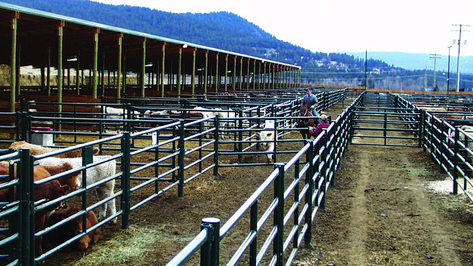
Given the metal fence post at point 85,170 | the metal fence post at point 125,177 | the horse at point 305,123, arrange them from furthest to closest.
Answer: the horse at point 305,123, the metal fence post at point 125,177, the metal fence post at point 85,170

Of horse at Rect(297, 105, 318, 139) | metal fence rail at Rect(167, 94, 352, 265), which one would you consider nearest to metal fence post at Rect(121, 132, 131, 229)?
metal fence rail at Rect(167, 94, 352, 265)

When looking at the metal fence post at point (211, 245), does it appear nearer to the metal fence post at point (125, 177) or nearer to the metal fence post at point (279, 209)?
the metal fence post at point (279, 209)

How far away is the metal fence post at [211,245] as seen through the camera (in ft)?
8.54

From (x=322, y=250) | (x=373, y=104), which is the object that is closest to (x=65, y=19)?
(x=322, y=250)

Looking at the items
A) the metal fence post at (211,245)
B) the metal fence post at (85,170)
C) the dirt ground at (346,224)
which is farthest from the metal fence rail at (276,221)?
the metal fence post at (85,170)

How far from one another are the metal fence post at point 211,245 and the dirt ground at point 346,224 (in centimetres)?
293

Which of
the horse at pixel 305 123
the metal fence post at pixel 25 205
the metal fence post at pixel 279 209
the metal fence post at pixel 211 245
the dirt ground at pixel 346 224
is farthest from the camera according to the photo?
the horse at pixel 305 123

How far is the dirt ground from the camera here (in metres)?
5.88

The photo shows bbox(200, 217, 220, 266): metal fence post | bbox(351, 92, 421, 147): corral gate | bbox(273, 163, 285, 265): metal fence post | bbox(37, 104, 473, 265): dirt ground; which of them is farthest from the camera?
bbox(351, 92, 421, 147): corral gate

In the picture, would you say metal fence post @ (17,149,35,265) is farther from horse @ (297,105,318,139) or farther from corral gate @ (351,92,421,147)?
corral gate @ (351,92,421,147)

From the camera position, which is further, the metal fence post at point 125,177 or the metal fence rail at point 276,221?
the metal fence post at point 125,177

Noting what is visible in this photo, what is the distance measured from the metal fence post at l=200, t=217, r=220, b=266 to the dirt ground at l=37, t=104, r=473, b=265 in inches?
115

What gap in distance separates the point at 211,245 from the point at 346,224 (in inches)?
195

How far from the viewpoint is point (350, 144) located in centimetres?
1686
